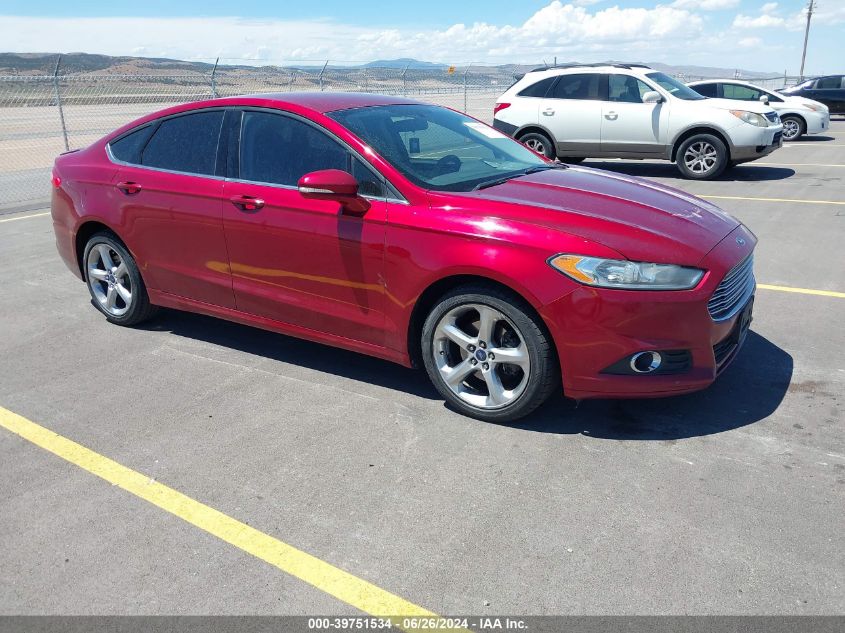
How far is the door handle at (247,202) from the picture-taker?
4375 mm

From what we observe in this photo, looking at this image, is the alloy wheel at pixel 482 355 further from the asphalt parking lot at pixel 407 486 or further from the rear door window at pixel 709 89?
the rear door window at pixel 709 89

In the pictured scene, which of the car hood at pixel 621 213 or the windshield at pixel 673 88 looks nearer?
the car hood at pixel 621 213

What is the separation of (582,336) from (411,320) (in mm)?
943

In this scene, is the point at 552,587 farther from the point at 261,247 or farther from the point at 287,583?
the point at 261,247

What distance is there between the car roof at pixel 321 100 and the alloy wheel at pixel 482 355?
1.51m

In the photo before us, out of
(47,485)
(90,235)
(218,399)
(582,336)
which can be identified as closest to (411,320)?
(582,336)

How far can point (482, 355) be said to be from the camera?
382cm

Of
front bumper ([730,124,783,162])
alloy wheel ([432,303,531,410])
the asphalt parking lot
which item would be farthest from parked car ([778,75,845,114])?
alloy wheel ([432,303,531,410])

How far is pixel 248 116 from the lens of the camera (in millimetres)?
4582

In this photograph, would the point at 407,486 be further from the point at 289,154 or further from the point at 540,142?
the point at 540,142

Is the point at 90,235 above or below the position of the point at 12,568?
above

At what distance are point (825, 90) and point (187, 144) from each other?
24060mm

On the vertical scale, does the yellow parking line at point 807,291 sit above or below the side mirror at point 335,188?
below

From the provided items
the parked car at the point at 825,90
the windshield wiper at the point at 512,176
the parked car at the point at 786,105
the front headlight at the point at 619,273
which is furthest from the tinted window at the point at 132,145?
the parked car at the point at 825,90
